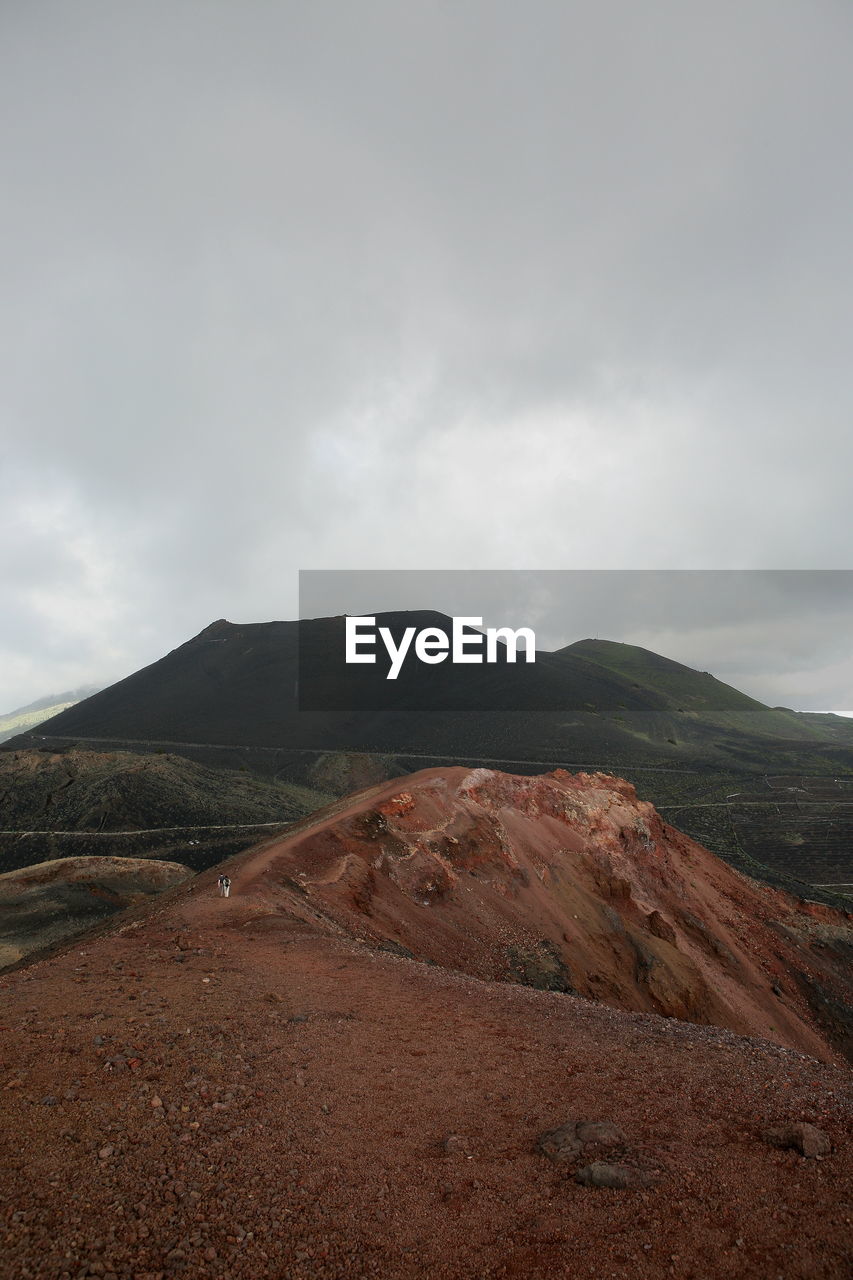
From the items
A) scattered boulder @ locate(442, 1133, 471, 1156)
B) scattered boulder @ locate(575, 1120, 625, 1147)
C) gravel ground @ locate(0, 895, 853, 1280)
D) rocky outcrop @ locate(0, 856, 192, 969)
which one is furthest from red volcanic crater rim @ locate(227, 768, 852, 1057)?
rocky outcrop @ locate(0, 856, 192, 969)

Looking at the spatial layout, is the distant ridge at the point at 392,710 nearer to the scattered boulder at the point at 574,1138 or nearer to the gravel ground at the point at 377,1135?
the gravel ground at the point at 377,1135

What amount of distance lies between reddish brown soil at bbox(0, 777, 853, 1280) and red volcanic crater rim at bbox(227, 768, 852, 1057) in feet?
15.3

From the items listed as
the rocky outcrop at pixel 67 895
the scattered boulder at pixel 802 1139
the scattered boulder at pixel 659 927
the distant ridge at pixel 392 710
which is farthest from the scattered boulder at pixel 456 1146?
the distant ridge at pixel 392 710

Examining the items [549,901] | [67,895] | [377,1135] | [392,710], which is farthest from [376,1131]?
[392,710]

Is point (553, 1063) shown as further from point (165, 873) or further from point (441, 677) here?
point (441, 677)

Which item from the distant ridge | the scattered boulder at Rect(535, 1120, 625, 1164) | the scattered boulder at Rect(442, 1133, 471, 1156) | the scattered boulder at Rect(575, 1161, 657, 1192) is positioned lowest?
the scattered boulder at Rect(442, 1133, 471, 1156)

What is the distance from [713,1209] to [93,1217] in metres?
4.44

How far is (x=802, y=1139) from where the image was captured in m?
4.96

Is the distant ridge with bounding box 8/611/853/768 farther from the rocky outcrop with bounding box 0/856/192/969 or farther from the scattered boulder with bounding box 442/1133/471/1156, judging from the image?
the scattered boulder with bounding box 442/1133/471/1156

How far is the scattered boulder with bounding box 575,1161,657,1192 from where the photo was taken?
15.1 ft

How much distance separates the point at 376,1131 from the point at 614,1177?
7.22 ft

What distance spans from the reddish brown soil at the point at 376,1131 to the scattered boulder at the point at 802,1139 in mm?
102

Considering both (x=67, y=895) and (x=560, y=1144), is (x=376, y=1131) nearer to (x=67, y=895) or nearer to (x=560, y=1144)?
(x=560, y=1144)

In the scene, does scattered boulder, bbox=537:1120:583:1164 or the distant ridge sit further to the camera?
the distant ridge
